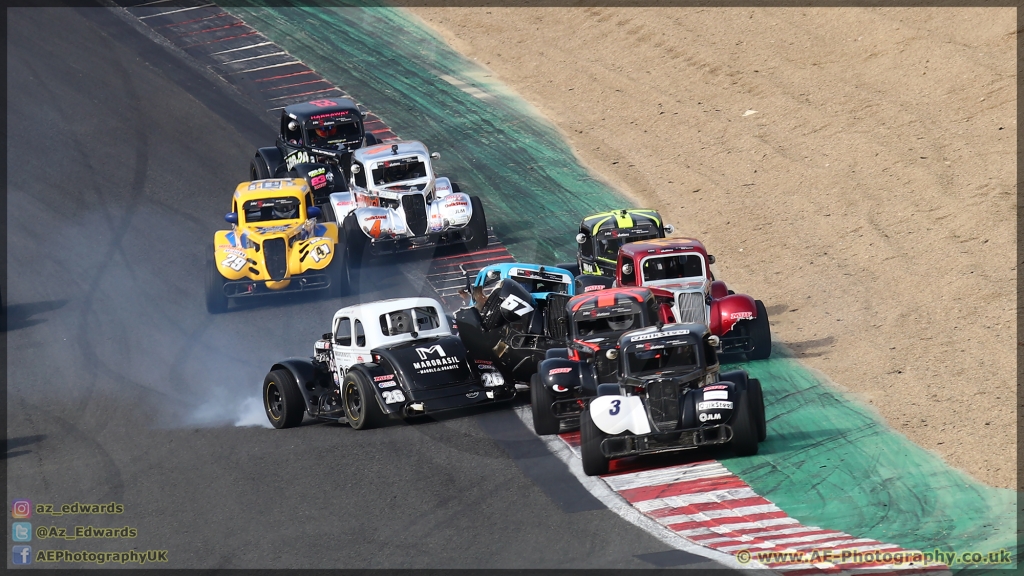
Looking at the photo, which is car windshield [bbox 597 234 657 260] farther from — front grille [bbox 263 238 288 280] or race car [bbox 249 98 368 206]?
race car [bbox 249 98 368 206]

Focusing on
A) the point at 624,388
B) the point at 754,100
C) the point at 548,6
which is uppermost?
the point at 548,6

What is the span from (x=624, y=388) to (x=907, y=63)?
62.9ft

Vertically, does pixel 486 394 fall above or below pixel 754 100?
below

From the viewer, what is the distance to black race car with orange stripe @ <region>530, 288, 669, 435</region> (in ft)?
54.2

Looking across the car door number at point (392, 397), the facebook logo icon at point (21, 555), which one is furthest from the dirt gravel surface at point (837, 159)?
the facebook logo icon at point (21, 555)

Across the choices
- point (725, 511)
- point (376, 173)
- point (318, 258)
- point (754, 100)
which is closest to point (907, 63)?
point (754, 100)

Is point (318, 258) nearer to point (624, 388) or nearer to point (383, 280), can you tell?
point (383, 280)

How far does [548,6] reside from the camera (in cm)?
3850

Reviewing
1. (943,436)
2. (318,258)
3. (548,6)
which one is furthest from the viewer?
(548,6)

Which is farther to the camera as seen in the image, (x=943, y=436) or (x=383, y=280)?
(x=383, y=280)

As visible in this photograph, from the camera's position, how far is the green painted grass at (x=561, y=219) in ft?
44.7

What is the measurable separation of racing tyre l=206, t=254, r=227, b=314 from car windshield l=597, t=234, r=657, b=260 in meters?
6.98

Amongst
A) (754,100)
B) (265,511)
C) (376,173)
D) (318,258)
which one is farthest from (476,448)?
(754,100)

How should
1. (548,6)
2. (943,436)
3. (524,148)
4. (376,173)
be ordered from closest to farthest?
(943,436)
(376,173)
(524,148)
(548,6)
